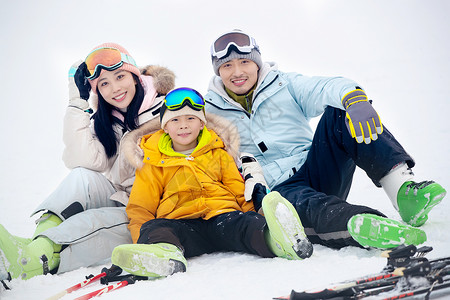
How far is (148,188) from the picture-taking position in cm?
256

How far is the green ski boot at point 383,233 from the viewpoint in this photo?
1.75m

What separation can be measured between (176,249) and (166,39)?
12646 mm

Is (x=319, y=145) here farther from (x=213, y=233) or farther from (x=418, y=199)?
(x=213, y=233)

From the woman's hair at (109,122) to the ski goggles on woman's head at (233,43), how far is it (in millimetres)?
614

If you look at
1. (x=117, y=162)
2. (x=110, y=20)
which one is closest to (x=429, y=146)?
(x=117, y=162)

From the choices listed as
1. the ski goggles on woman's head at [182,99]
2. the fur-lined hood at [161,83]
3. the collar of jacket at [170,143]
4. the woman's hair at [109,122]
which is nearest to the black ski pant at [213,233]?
the collar of jacket at [170,143]

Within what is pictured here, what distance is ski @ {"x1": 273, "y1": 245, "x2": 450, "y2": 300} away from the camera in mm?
1271

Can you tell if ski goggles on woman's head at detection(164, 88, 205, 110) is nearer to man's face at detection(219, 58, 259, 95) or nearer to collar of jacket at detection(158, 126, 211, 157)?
collar of jacket at detection(158, 126, 211, 157)

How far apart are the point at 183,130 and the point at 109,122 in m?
0.65

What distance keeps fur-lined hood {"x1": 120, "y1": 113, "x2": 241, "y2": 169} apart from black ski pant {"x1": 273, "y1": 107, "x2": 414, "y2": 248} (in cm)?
39

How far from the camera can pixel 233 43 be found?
293cm

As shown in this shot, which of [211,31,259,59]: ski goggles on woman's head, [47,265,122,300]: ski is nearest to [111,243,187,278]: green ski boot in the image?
[47,265,122,300]: ski

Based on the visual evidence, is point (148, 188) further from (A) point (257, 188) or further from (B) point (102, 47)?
(B) point (102, 47)

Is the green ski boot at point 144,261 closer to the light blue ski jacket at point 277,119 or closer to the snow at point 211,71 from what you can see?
the snow at point 211,71
